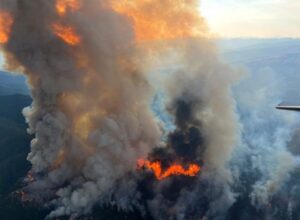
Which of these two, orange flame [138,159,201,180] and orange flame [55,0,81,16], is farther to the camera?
orange flame [138,159,201,180]

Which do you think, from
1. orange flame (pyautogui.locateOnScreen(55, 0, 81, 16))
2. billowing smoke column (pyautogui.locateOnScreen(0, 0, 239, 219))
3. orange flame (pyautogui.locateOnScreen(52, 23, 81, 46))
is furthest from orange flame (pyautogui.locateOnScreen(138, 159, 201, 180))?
orange flame (pyautogui.locateOnScreen(55, 0, 81, 16))

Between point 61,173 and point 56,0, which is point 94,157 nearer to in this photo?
point 61,173

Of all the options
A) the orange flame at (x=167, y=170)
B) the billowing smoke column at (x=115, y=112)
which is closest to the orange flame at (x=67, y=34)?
the billowing smoke column at (x=115, y=112)

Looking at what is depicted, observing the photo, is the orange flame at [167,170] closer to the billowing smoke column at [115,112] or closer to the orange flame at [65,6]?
the billowing smoke column at [115,112]

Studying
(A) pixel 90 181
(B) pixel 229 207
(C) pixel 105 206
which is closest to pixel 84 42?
(A) pixel 90 181

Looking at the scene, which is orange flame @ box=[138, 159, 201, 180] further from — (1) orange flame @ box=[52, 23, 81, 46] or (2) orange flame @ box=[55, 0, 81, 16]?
(2) orange flame @ box=[55, 0, 81, 16]

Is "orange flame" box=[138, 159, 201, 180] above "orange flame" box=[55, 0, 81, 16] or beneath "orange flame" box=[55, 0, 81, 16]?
beneath

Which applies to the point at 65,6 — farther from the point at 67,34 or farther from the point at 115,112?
the point at 115,112
